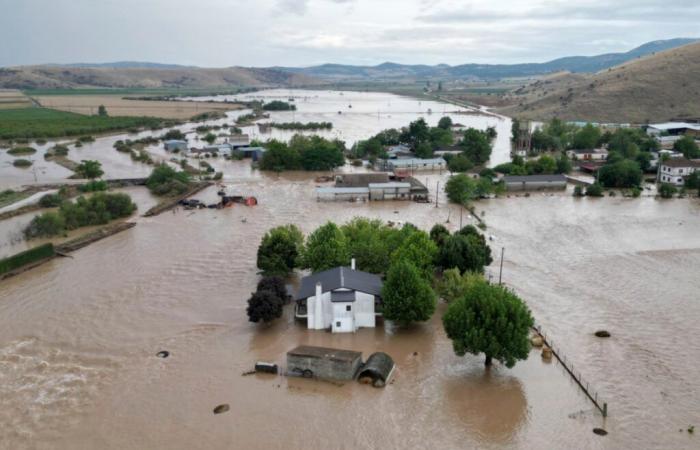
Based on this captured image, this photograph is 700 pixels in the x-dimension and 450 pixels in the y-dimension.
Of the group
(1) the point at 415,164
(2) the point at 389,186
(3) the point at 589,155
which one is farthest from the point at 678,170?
(2) the point at 389,186

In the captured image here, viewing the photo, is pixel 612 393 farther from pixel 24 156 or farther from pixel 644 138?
pixel 24 156

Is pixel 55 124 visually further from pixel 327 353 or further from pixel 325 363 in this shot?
pixel 325 363

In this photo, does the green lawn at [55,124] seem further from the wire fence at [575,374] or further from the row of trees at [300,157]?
the wire fence at [575,374]

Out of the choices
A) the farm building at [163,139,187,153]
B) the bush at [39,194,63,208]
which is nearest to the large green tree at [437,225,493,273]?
the bush at [39,194,63,208]

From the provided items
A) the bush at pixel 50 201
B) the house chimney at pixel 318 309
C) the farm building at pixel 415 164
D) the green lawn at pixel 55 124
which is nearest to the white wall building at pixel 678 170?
the farm building at pixel 415 164

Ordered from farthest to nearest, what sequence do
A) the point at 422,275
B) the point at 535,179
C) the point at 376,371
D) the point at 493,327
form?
the point at 535,179
the point at 422,275
the point at 376,371
the point at 493,327

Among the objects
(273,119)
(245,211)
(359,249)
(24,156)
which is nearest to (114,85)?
(273,119)
